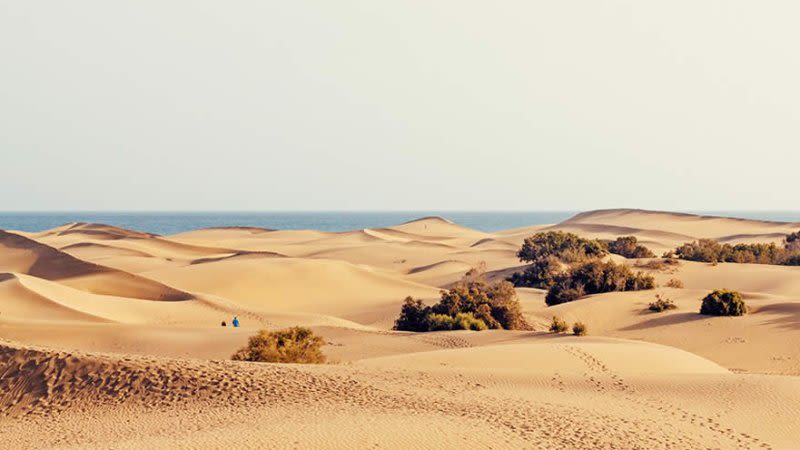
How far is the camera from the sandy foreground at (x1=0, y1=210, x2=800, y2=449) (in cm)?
1134

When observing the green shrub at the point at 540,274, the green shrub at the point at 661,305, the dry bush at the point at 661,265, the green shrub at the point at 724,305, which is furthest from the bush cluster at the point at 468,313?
the dry bush at the point at 661,265

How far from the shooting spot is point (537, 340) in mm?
21188

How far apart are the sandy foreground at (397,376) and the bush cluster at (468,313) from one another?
3.19 feet

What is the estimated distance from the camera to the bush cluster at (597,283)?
3112 cm

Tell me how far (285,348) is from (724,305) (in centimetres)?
1363

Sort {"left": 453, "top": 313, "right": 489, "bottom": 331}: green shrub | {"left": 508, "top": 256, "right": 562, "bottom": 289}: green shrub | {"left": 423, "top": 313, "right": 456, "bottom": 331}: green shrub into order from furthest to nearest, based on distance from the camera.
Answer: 1. {"left": 508, "top": 256, "right": 562, "bottom": 289}: green shrub
2. {"left": 423, "top": 313, "right": 456, "bottom": 331}: green shrub
3. {"left": 453, "top": 313, "right": 489, "bottom": 331}: green shrub

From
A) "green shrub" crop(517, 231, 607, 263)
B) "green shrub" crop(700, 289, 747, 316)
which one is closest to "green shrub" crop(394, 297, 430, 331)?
"green shrub" crop(700, 289, 747, 316)

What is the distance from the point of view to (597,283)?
31.6 metres

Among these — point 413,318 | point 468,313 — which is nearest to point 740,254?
point 468,313

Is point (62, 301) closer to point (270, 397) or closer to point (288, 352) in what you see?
point (288, 352)

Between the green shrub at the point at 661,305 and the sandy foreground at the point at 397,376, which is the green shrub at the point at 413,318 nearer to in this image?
the sandy foreground at the point at 397,376

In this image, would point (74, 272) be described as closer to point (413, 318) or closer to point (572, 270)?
point (413, 318)

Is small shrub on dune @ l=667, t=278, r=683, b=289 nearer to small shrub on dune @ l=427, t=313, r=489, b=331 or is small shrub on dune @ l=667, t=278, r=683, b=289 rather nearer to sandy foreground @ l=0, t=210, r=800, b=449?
sandy foreground @ l=0, t=210, r=800, b=449

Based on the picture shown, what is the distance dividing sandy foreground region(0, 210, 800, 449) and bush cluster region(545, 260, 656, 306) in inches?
33.9
